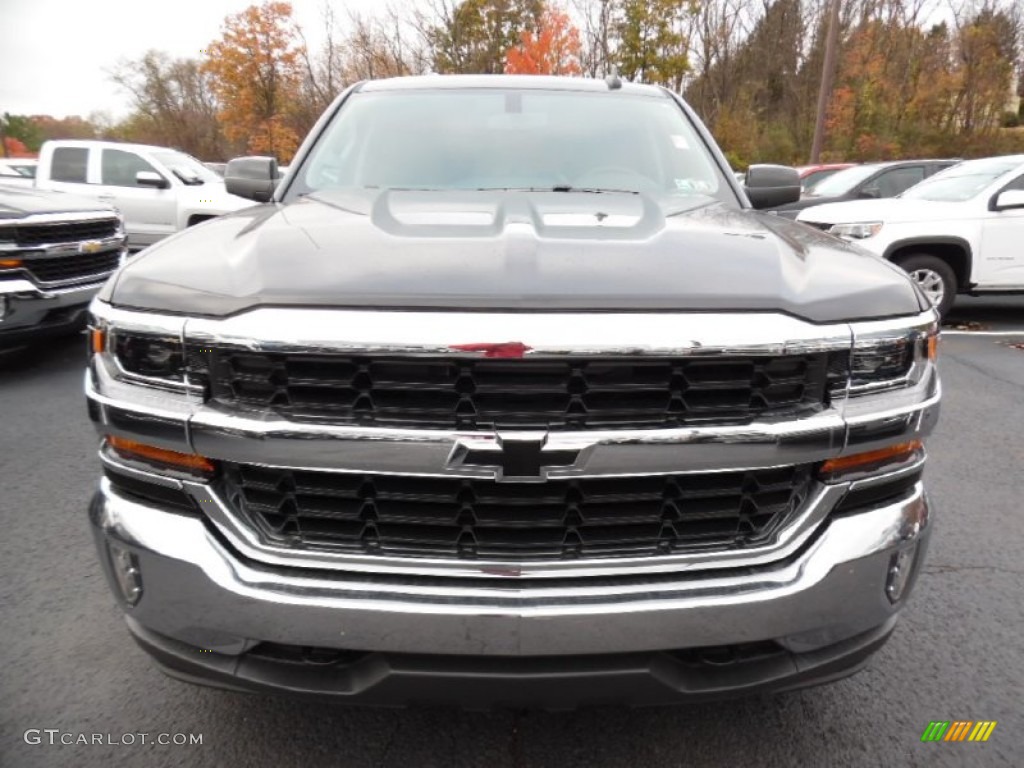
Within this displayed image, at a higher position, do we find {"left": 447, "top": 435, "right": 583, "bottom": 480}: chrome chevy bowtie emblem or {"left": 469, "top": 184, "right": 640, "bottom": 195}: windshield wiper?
{"left": 469, "top": 184, "right": 640, "bottom": 195}: windshield wiper

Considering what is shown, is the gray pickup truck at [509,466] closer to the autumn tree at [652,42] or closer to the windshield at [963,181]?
the windshield at [963,181]

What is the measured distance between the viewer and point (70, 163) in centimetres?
1073

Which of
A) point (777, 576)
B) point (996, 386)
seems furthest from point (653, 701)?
point (996, 386)

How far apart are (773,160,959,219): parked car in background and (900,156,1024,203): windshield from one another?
1.71 m

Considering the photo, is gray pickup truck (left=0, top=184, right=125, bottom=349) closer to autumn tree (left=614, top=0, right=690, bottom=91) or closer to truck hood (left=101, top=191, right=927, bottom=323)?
truck hood (left=101, top=191, right=927, bottom=323)

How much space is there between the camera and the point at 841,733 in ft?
6.77

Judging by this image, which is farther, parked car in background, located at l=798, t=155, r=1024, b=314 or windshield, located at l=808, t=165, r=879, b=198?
windshield, located at l=808, t=165, r=879, b=198

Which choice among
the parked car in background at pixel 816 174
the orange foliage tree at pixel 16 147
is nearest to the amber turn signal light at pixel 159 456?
the parked car in background at pixel 816 174

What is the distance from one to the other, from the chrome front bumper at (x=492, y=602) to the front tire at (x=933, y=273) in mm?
7054

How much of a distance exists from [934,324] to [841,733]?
47.9 inches

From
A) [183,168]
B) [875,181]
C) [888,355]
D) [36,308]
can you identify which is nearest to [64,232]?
[36,308]

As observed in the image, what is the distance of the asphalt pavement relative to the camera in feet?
6.44

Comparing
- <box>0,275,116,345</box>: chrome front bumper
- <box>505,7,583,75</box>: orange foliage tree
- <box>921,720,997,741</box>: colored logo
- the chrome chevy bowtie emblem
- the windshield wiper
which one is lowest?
<box>921,720,997,741</box>: colored logo

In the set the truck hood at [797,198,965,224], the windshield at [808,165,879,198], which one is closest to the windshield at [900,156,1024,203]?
the truck hood at [797,198,965,224]
